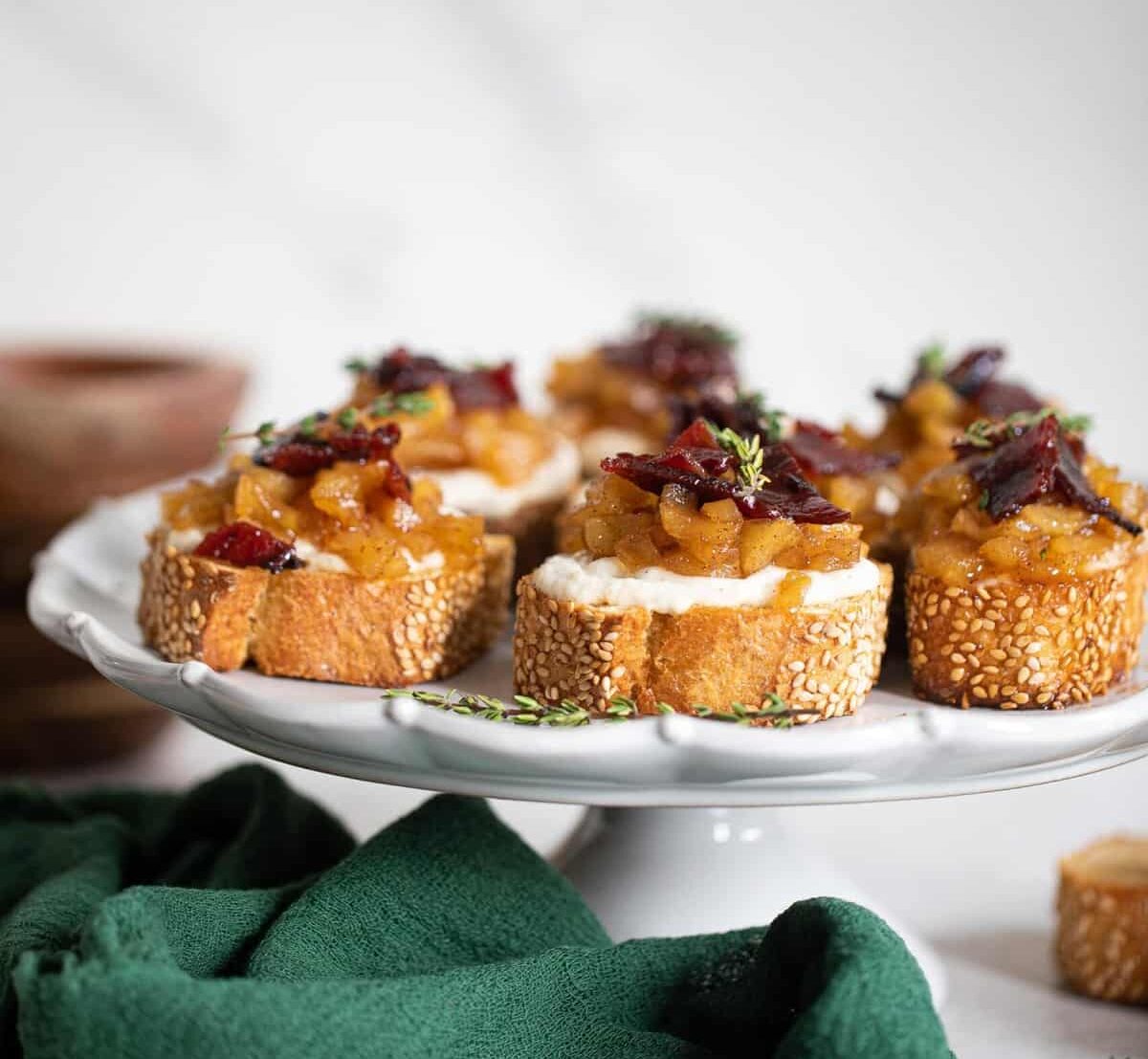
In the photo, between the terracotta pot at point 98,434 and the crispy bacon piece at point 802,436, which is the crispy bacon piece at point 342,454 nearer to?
the crispy bacon piece at point 802,436

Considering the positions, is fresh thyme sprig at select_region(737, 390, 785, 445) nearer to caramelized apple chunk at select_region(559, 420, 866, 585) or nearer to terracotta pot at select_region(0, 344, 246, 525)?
caramelized apple chunk at select_region(559, 420, 866, 585)

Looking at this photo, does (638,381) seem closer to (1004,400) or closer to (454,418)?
(454,418)

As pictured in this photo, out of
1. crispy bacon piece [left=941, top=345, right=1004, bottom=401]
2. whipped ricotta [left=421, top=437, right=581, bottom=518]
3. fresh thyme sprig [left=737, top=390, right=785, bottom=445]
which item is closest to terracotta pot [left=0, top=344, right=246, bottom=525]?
whipped ricotta [left=421, top=437, right=581, bottom=518]

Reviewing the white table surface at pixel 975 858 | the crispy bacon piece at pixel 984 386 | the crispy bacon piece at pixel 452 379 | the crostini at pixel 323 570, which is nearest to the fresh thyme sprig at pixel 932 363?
the crispy bacon piece at pixel 984 386

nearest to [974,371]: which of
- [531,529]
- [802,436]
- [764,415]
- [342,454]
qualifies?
[802,436]

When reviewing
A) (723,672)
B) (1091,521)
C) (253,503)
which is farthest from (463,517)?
(1091,521)

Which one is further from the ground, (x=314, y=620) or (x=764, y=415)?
(x=764, y=415)
